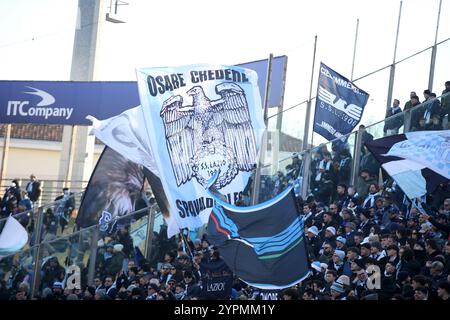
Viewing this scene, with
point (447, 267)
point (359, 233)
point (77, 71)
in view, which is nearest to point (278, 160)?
point (359, 233)

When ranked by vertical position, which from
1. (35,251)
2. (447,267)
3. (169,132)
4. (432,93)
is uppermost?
(432,93)

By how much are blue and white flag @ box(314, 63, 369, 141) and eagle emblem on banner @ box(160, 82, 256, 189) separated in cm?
188

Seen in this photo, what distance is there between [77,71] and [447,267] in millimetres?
26312

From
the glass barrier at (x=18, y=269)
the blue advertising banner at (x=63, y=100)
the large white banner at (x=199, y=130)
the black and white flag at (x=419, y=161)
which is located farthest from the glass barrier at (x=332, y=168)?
the blue advertising banner at (x=63, y=100)

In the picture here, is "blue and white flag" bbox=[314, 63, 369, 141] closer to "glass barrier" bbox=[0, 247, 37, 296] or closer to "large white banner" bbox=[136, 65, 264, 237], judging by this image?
"large white banner" bbox=[136, 65, 264, 237]

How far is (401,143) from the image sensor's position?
46.7ft

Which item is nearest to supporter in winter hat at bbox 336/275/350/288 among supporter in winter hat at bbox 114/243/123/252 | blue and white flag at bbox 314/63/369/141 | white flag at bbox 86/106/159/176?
white flag at bbox 86/106/159/176

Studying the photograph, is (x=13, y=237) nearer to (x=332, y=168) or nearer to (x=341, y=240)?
(x=332, y=168)

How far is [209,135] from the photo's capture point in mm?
17359

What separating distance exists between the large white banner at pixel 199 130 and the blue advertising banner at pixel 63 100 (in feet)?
37.8

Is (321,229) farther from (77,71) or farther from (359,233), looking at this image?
(77,71)

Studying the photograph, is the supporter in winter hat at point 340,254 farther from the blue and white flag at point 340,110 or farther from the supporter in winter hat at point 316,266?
the blue and white flag at point 340,110

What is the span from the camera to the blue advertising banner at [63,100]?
96.7ft

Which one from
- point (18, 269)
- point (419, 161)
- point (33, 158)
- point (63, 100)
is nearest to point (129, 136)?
point (18, 269)
